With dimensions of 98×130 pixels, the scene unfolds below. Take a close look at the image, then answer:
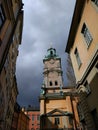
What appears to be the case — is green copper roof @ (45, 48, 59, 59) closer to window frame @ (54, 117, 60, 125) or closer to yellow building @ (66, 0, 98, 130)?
window frame @ (54, 117, 60, 125)

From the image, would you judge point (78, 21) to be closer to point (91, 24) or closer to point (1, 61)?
point (91, 24)

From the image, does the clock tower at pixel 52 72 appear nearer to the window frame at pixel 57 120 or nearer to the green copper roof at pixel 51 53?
the green copper roof at pixel 51 53

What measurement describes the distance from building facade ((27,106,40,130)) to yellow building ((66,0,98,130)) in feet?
227

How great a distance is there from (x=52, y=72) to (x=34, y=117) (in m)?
31.7

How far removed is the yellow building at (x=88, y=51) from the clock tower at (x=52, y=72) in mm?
40605

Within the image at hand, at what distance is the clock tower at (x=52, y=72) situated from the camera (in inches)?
2266

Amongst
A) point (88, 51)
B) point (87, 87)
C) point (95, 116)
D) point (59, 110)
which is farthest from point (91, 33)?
point (59, 110)

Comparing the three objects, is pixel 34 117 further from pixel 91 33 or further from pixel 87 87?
pixel 91 33

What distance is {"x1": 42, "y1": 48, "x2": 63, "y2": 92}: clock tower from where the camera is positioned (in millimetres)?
57562

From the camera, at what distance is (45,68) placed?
6375 centimetres

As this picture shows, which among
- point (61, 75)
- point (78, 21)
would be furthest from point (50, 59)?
point (78, 21)

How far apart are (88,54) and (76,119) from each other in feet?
103

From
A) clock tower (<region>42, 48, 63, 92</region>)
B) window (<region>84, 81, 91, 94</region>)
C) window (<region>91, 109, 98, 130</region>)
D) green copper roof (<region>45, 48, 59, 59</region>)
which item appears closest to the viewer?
window (<region>91, 109, 98, 130</region>)

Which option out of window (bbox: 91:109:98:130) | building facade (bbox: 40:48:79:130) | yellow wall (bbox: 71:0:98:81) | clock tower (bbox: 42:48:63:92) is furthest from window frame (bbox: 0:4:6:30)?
clock tower (bbox: 42:48:63:92)
